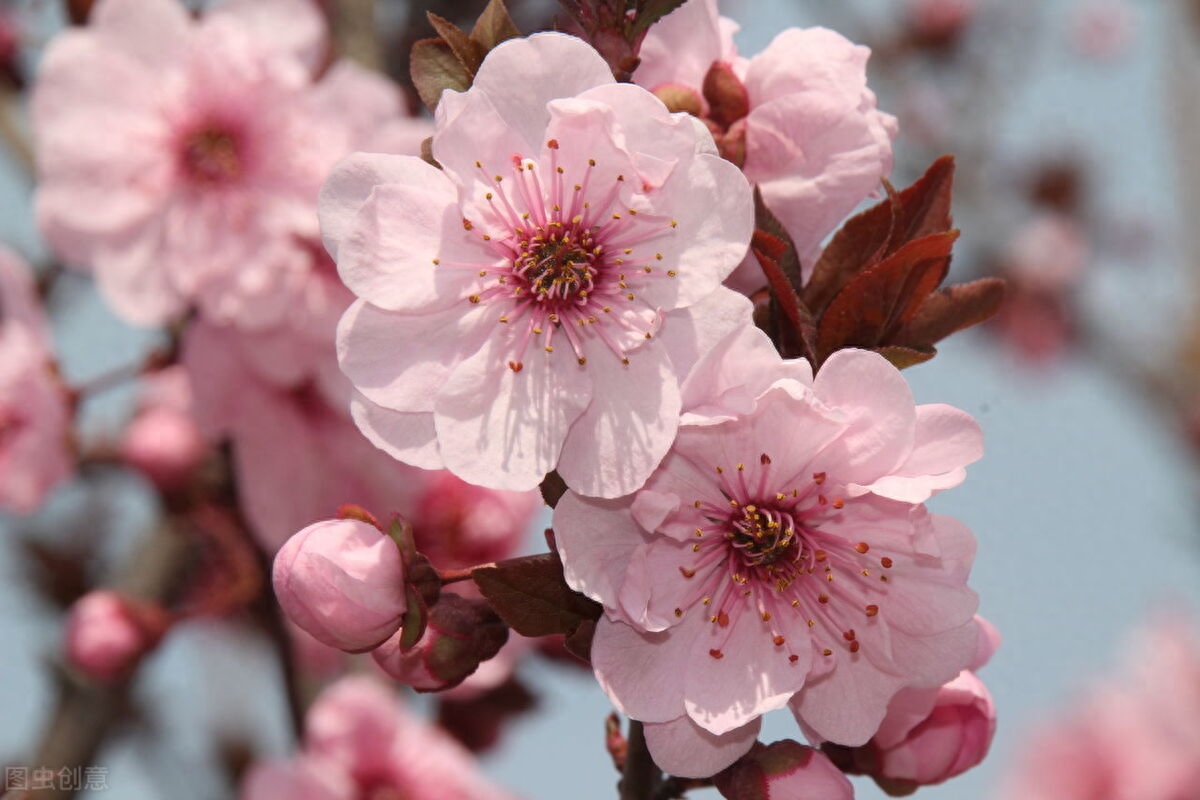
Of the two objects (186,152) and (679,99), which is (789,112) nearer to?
(679,99)

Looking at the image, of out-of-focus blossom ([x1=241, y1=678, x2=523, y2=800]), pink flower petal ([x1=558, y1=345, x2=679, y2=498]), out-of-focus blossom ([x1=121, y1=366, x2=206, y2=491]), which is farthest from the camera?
out-of-focus blossom ([x1=121, y1=366, x2=206, y2=491])

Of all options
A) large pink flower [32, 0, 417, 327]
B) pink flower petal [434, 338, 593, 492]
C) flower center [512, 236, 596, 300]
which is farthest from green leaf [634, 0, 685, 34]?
large pink flower [32, 0, 417, 327]

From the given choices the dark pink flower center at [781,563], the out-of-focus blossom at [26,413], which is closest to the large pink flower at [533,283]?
the dark pink flower center at [781,563]

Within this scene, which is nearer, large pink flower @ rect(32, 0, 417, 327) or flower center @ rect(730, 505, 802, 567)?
flower center @ rect(730, 505, 802, 567)

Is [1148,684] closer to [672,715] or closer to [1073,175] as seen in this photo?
[672,715]

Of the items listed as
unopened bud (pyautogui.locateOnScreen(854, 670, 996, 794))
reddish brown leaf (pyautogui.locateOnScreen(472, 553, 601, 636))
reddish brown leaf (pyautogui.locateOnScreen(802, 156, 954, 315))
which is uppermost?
reddish brown leaf (pyautogui.locateOnScreen(802, 156, 954, 315))

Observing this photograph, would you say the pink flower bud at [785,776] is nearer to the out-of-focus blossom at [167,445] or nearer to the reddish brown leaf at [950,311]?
the reddish brown leaf at [950,311]

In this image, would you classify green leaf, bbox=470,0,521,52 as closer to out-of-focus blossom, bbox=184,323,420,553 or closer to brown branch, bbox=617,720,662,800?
brown branch, bbox=617,720,662,800

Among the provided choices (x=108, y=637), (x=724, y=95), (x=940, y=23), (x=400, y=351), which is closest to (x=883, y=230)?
(x=724, y=95)
